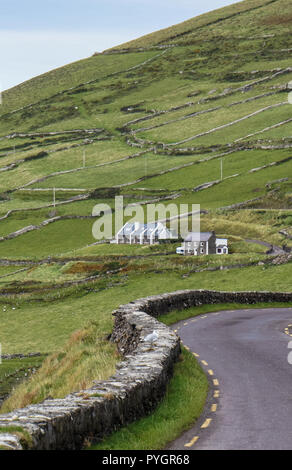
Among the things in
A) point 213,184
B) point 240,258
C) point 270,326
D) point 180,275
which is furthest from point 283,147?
point 270,326

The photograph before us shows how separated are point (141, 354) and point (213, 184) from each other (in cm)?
15126

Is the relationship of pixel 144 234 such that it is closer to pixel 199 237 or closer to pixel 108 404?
pixel 199 237

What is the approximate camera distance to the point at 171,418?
2022 cm

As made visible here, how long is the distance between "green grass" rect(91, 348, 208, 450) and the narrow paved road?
1.06 ft

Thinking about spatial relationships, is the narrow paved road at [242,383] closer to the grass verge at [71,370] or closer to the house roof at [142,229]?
the grass verge at [71,370]

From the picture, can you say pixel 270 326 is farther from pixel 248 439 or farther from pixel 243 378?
pixel 248 439

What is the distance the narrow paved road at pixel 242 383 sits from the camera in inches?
722

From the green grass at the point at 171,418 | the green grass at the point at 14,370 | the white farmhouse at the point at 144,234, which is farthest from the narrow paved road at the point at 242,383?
the white farmhouse at the point at 144,234

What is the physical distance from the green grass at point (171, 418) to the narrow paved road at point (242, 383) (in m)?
0.32

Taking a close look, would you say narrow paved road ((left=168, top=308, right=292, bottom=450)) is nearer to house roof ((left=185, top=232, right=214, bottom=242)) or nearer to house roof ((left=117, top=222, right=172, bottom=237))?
house roof ((left=185, top=232, right=214, bottom=242))

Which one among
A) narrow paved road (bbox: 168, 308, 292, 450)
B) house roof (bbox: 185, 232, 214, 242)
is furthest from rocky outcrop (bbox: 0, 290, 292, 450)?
house roof (bbox: 185, 232, 214, 242)

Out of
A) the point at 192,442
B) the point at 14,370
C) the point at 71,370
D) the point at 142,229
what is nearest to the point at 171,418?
the point at 192,442

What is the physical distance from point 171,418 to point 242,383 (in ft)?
19.6

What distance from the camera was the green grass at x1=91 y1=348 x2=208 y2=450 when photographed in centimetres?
1753
